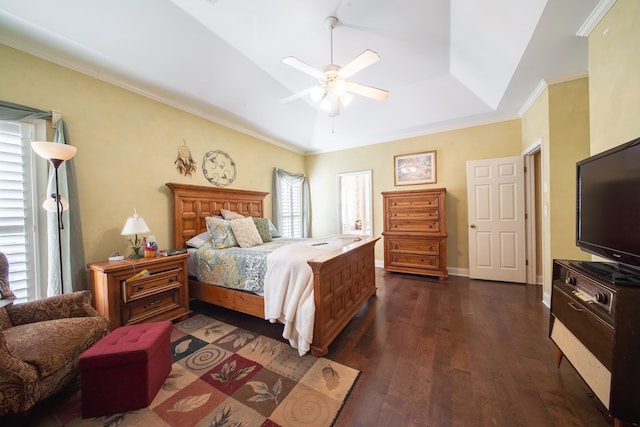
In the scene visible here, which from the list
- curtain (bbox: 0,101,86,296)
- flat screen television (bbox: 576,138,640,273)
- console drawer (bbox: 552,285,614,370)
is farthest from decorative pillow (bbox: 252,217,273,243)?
flat screen television (bbox: 576,138,640,273)

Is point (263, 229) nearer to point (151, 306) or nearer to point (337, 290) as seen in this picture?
point (151, 306)

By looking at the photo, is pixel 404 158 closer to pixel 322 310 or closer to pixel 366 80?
pixel 366 80

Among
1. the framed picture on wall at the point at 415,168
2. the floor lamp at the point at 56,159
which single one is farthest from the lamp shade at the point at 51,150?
the framed picture on wall at the point at 415,168

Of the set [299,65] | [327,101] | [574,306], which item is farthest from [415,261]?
[299,65]

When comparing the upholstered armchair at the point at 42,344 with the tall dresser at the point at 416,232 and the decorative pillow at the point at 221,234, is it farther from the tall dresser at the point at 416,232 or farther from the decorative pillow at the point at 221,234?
the tall dresser at the point at 416,232

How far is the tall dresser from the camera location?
12.6 feet

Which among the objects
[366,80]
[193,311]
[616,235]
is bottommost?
[193,311]

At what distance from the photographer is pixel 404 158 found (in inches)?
178

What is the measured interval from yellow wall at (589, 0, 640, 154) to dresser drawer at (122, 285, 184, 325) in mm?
4185

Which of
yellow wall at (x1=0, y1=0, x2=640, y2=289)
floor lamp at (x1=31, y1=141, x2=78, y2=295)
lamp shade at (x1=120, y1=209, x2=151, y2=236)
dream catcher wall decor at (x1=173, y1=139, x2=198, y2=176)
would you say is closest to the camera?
yellow wall at (x1=0, y1=0, x2=640, y2=289)

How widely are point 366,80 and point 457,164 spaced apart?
2.31 meters

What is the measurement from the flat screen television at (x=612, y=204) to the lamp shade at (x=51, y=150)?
3902mm

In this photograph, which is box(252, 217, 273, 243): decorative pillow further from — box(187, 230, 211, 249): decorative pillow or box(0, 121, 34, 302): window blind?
box(0, 121, 34, 302): window blind

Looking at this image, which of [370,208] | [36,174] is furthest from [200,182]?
[370,208]
